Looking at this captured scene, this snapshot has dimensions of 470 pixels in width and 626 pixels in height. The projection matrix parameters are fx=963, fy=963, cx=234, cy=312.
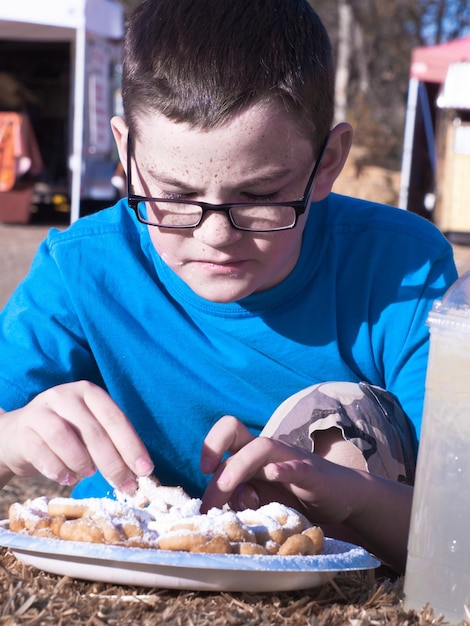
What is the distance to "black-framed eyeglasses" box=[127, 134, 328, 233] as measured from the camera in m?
1.89

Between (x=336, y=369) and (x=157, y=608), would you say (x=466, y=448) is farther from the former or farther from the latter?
(x=336, y=369)

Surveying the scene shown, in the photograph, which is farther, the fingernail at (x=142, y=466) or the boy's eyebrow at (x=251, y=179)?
the boy's eyebrow at (x=251, y=179)

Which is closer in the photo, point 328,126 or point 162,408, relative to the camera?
point 328,126

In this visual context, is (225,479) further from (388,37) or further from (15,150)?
(388,37)

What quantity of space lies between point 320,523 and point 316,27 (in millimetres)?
1105

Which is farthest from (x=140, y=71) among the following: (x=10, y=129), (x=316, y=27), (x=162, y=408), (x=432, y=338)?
(x=10, y=129)

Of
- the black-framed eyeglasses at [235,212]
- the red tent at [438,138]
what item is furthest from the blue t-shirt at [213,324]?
the red tent at [438,138]

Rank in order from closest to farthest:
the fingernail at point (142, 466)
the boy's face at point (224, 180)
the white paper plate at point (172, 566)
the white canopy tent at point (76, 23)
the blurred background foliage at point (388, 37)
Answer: the white paper plate at point (172, 566)
the fingernail at point (142, 466)
the boy's face at point (224, 180)
the white canopy tent at point (76, 23)
the blurred background foliage at point (388, 37)

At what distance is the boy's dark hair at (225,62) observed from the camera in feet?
6.32

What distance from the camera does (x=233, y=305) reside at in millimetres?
2266

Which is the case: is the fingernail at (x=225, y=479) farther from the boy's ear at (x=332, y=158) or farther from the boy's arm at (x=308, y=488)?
the boy's ear at (x=332, y=158)

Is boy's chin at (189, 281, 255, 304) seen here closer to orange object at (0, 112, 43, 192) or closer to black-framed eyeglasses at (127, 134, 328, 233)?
black-framed eyeglasses at (127, 134, 328, 233)

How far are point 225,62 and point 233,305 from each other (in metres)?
0.58

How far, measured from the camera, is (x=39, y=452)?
167 cm
